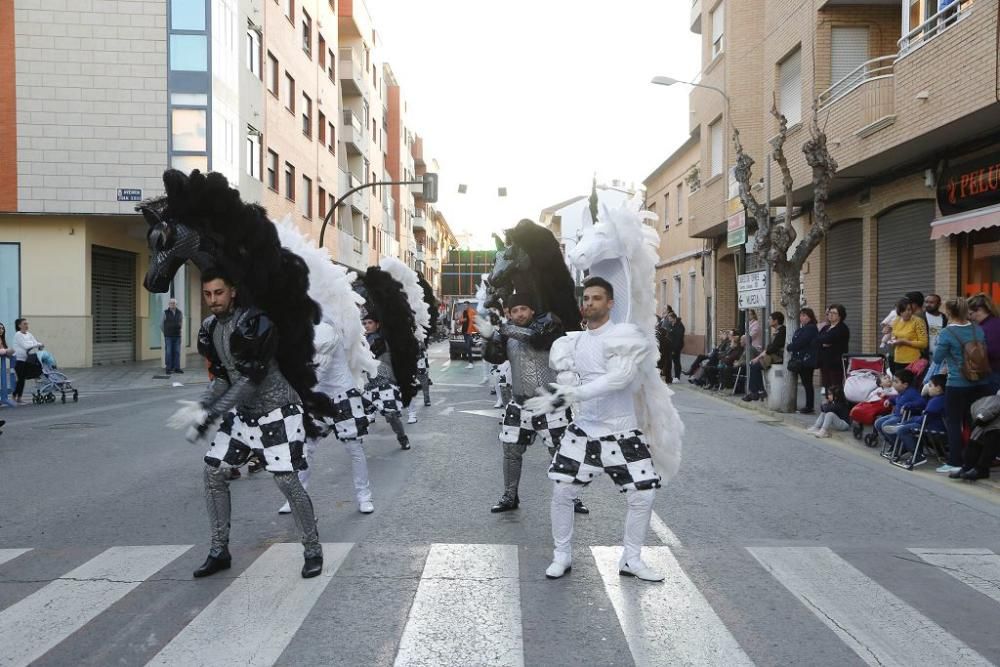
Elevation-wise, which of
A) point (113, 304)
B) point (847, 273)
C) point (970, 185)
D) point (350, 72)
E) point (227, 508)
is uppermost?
point (350, 72)

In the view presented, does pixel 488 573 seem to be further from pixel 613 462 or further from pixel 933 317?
pixel 933 317

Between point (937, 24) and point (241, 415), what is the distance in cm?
1328

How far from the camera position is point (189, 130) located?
23.1 metres

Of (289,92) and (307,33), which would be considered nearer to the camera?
(289,92)

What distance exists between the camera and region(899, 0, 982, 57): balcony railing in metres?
12.5

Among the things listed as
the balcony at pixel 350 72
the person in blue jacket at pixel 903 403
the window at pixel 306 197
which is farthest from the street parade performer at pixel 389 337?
the balcony at pixel 350 72

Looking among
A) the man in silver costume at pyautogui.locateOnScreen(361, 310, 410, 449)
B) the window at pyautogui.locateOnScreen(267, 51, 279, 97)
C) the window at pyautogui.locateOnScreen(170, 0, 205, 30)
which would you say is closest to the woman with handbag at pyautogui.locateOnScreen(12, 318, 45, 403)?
the man in silver costume at pyautogui.locateOnScreen(361, 310, 410, 449)

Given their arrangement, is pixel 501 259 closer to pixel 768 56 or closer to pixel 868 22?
pixel 868 22

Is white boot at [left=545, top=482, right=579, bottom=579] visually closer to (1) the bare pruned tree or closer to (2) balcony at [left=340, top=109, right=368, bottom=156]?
(1) the bare pruned tree

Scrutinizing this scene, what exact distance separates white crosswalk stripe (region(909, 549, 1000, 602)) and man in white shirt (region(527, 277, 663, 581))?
181 cm

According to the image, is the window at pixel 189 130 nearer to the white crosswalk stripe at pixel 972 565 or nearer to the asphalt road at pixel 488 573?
the asphalt road at pixel 488 573

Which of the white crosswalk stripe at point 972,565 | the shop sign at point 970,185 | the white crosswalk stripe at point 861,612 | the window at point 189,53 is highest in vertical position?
the window at point 189,53

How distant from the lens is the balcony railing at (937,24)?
40.9ft

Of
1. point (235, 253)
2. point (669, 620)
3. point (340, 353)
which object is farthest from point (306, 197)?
point (669, 620)
